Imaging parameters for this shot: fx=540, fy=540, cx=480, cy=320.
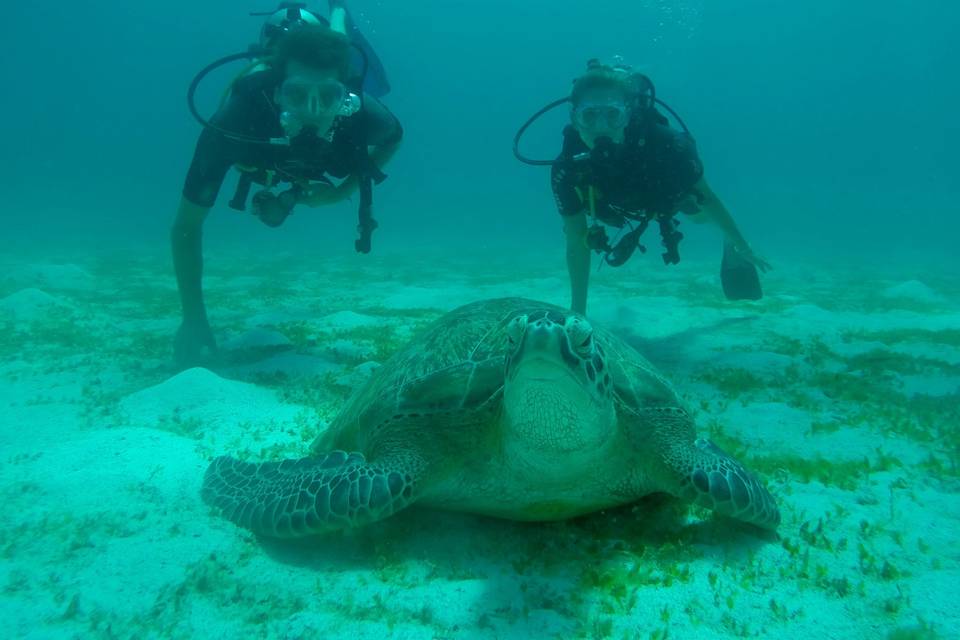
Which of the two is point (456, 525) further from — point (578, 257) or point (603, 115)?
point (578, 257)

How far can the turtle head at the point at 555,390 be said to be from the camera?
6.49 feet

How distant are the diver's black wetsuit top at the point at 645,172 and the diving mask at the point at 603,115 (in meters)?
0.27

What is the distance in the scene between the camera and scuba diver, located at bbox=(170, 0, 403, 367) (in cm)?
551

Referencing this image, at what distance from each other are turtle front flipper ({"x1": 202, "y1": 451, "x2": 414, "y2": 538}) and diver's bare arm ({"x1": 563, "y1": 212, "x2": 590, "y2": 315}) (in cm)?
524

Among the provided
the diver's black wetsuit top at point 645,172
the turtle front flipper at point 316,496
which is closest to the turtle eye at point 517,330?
the turtle front flipper at point 316,496

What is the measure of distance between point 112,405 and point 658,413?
4.58 meters

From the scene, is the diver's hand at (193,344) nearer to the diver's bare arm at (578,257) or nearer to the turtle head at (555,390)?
the diver's bare arm at (578,257)

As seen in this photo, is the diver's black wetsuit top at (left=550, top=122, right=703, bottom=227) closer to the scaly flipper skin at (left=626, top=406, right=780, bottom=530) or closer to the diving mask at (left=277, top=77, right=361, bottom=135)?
the diving mask at (left=277, top=77, right=361, bottom=135)

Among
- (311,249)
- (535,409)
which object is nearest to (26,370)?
(535,409)

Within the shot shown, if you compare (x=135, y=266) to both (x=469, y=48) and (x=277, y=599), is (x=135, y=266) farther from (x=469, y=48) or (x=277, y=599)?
(x=469, y=48)

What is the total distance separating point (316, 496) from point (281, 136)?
453 centimetres

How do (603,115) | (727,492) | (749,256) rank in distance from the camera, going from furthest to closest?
(749,256) → (603,115) → (727,492)

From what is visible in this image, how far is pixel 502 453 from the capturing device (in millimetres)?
2623

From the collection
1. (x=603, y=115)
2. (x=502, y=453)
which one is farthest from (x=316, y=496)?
(x=603, y=115)
